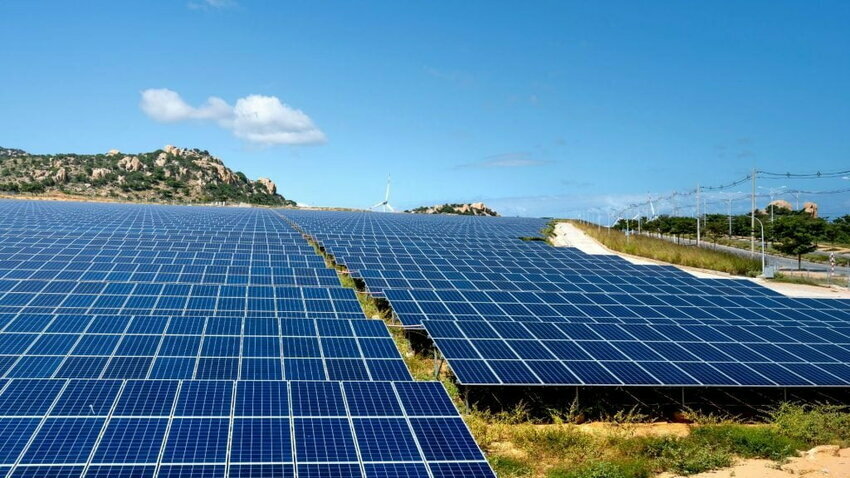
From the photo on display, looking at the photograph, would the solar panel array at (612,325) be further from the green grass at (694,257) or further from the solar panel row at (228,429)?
the green grass at (694,257)

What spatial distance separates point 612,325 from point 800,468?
25.5 ft

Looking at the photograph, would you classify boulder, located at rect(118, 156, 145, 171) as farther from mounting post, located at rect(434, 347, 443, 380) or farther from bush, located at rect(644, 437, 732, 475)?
bush, located at rect(644, 437, 732, 475)

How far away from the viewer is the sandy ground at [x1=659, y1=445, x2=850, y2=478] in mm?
11938

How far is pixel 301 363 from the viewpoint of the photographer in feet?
47.8

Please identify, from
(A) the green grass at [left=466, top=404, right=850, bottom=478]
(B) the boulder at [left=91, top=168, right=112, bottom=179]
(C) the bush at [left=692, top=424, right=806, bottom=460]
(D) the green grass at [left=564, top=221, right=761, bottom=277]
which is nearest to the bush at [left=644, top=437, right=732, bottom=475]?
(A) the green grass at [left=466, top=404, right=850, bottom=478]

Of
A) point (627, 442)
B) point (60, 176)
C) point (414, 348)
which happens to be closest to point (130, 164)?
point (60, 176)

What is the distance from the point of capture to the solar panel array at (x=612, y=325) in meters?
15.4

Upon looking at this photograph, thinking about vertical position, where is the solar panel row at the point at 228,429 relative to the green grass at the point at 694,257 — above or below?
above

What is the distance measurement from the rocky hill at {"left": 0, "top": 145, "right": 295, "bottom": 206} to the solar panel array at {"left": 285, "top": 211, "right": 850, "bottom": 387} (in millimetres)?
140807

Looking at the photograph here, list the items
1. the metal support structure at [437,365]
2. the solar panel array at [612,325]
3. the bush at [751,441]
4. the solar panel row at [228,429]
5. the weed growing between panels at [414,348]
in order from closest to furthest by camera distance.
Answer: the solar panel row at [228,429] < the bush at [751,441] < the solar panel array at [612,325] < the metal support structure at [437,365] < the weed growing between panels at [414,348]

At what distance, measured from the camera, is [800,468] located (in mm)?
12375

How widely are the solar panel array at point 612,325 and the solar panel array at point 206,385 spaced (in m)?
2.63

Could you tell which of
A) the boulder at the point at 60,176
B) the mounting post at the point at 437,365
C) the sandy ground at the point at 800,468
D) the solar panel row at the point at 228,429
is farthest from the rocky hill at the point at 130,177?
the sandy ground at the point at 800,468

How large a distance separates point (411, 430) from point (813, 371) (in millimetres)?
12077
